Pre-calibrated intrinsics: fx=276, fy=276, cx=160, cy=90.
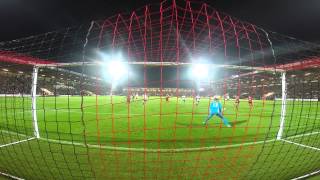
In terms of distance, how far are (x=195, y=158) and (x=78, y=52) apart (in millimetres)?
4218

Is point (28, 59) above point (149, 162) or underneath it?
above

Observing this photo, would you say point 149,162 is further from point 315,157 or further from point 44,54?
point 44,54

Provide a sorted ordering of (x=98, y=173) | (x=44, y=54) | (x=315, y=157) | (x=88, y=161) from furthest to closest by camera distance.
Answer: (x=44, y=54) < (x=315, y=157) < (x=88, y=161) < (x=98, y=173)

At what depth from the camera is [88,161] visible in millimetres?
5188

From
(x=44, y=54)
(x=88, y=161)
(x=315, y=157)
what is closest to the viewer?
(x=88, y=161)

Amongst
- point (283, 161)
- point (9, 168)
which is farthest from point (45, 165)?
point (283, 161)

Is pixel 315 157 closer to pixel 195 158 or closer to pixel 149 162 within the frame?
pixel 195 158

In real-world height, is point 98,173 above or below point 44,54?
below

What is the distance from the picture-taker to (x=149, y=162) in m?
5.22

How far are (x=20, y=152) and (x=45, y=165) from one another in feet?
4.49

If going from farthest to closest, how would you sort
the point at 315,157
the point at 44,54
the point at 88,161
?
the point at 44,54
the point at 315,157
the point at 88,161

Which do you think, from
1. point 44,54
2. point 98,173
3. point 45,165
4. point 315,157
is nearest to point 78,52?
point 44,54

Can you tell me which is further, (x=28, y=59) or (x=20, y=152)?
(x=28, y=59)

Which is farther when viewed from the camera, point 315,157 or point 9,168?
point 315,157
